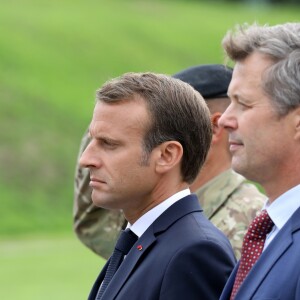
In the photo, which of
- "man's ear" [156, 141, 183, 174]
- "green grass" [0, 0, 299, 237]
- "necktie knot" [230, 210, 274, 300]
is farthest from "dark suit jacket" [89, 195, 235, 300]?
"green grass" [0, 0, 299, 237]

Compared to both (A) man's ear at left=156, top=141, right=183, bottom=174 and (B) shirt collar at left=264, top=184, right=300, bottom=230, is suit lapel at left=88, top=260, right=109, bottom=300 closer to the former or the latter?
(A) man's ear at left=156, top=141, right=183, bottom=174

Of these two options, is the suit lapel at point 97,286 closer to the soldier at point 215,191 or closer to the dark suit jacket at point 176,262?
the dark suit jacket at point 176,262

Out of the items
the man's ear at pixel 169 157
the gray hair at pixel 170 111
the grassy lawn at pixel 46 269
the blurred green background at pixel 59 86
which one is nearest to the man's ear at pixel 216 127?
the gray hair at pixel 170 111

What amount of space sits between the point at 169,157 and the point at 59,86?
30389 mm

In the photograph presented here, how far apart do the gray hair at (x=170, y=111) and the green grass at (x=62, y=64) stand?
60.0ft

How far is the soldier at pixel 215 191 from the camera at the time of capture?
5.21 meters

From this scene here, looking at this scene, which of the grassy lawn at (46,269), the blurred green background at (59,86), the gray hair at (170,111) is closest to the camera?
the gray hair at (170,111)

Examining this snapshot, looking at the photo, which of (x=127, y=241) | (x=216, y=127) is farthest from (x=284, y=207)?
(x=216, y=127)

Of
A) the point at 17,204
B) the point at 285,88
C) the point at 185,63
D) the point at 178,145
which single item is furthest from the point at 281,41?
the point at 185,63

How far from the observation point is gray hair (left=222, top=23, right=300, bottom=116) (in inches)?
143

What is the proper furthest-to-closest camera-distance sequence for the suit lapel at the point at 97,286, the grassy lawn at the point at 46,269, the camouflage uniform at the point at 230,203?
the grassy lawn at the point at 46,269 → the camouflage uniform at the point at 230,203 → the suit lapel at the point at 97,286

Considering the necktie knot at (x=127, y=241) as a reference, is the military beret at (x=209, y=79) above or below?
above

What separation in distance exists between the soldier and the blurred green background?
8.78 m

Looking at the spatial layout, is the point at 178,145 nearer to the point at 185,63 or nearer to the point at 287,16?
the point at 185,63
